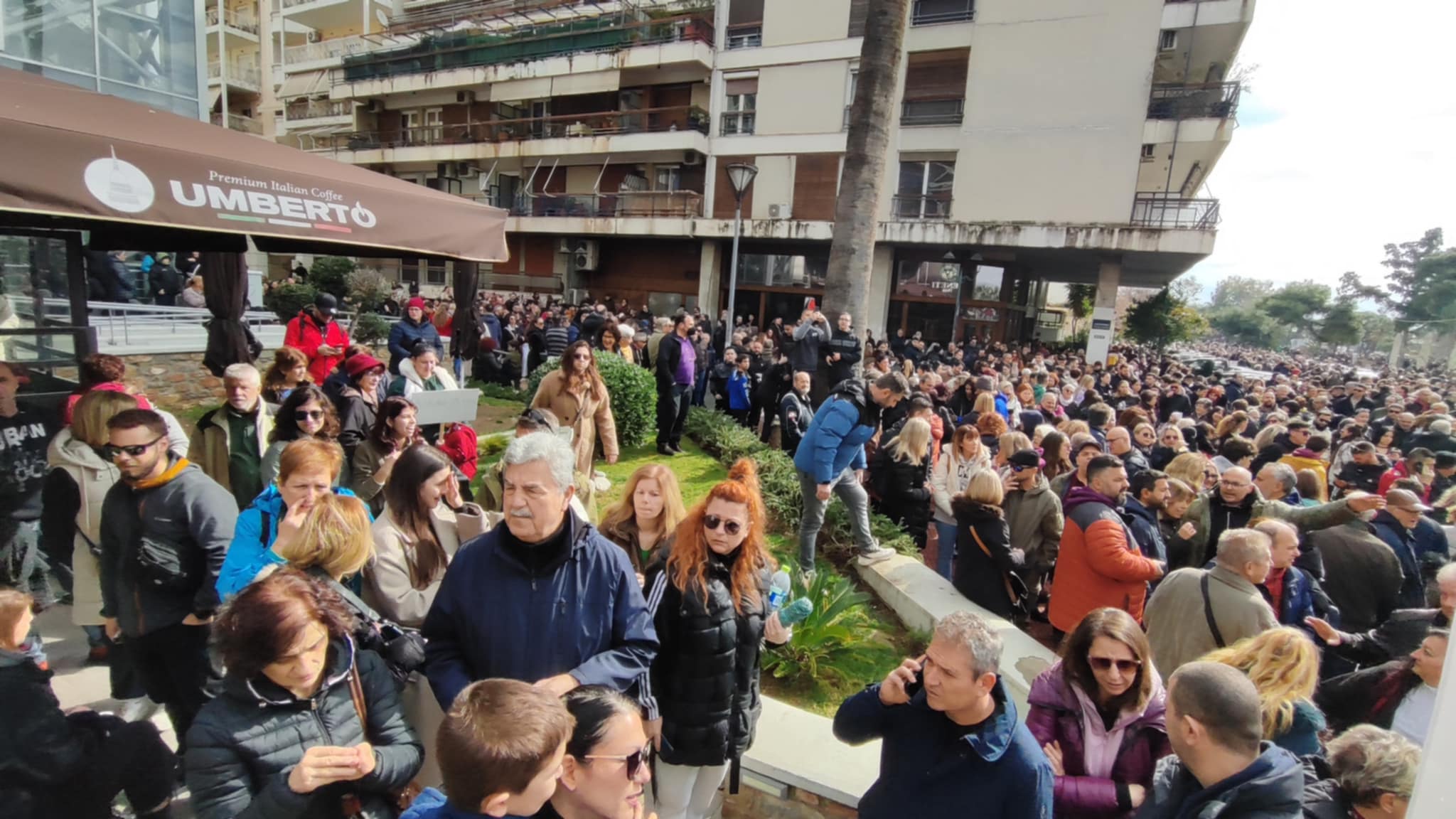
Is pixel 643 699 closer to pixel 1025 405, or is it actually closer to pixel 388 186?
pixel 388 186

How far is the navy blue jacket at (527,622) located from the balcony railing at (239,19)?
135 ft

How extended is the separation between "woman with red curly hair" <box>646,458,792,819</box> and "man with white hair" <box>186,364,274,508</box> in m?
2.77

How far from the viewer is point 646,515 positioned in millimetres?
3080

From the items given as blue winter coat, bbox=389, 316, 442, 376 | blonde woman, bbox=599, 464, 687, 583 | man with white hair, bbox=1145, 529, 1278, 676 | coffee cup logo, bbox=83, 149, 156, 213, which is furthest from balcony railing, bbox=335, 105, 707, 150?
man with white hair, bbox=1145, 529, 1278, 676

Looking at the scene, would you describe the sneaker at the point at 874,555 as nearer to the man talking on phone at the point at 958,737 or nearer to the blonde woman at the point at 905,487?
the blonde woman at the point at 905,487

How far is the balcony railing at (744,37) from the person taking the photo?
22109 mm

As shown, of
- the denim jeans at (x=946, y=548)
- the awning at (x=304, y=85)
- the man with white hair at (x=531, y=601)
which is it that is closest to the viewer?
the man with white hair at (x=531, y=601)

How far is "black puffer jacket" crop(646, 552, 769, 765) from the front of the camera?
2516 mm

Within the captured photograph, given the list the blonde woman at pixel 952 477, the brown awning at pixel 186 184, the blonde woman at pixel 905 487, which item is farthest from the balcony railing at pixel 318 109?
the blonde woman at pixel 952 477

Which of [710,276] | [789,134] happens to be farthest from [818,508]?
[710,276]

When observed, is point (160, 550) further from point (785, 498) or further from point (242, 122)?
point (242, 122)

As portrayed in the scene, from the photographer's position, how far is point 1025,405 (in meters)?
8.86

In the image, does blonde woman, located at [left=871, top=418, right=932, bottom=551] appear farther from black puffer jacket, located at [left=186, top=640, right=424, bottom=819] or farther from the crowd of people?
black puffer jacket, located at [left=186, top=640, right=424, bottom=819]

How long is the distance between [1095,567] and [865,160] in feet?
20.5
